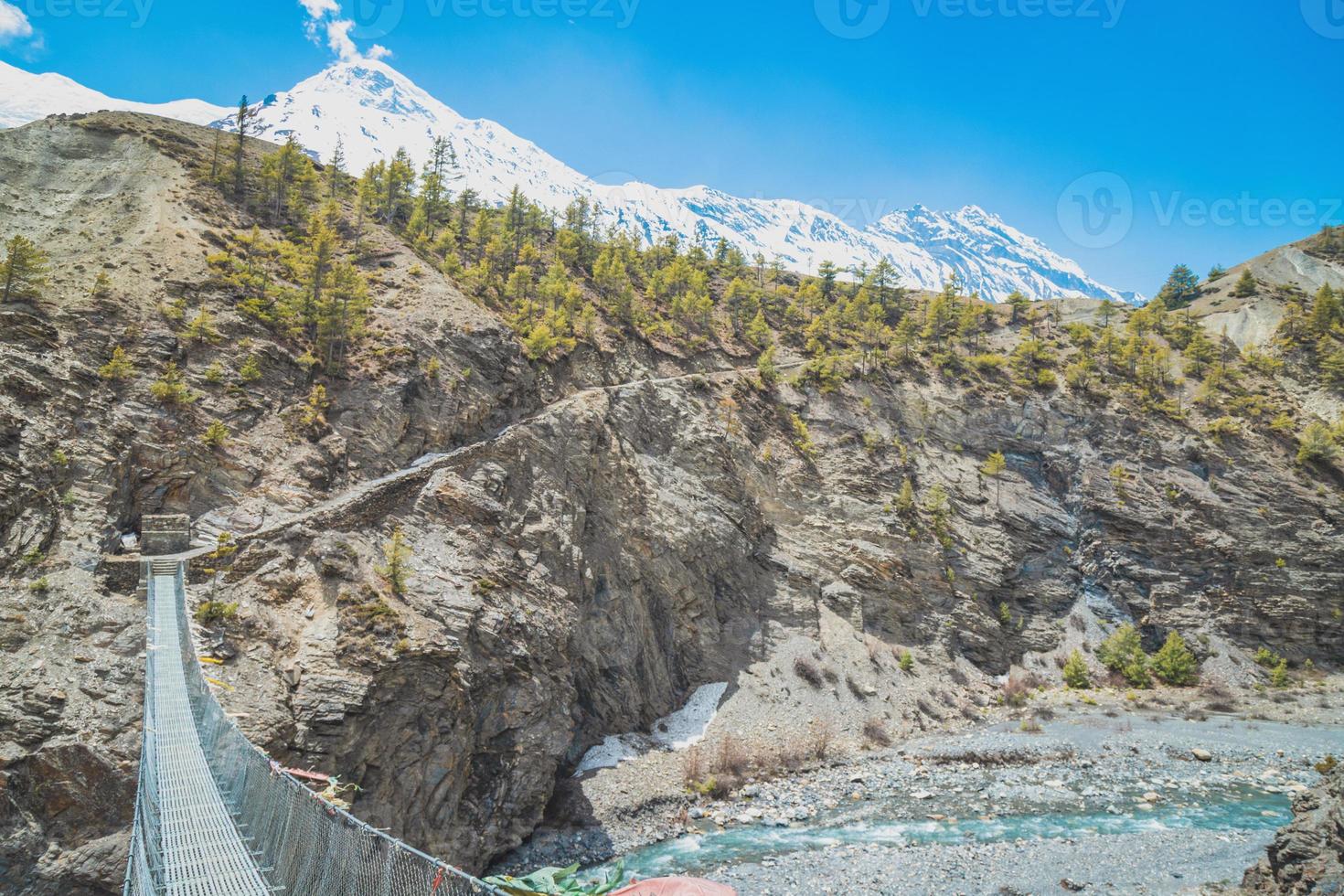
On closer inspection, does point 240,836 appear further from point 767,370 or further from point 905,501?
point 767,370

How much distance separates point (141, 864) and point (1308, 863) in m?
23.7

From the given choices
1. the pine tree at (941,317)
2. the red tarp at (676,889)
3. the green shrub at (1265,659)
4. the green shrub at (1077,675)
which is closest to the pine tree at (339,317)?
the red tarp at (676,889)

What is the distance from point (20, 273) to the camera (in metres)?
26.0

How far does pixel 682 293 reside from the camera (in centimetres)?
7112

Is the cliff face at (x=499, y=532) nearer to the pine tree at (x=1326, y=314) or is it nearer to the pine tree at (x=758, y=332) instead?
the pine tree at (x=758, y=332)

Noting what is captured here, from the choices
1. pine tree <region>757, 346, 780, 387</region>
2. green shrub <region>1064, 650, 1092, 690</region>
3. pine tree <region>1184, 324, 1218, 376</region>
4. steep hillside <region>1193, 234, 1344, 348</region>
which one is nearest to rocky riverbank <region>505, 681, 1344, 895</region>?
green shrub <region>1064, 650, 1092, 690</region>

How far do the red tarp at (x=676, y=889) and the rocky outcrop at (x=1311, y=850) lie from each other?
1535 cm

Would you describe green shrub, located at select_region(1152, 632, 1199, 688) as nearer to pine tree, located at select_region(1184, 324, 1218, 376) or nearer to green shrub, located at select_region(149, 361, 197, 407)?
pine tree, located at select_region(1184, 324, 1218, 376)

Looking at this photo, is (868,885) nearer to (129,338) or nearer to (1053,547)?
(129,338)

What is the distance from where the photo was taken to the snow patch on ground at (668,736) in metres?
31.3

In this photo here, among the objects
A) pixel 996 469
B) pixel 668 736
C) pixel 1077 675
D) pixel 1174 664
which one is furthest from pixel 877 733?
pixel 996 469

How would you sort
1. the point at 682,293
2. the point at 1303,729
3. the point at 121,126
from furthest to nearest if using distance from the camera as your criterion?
the point at 682,293 < the point at 121,126 < the point at 1303,729

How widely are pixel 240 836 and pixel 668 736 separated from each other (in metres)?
26.9

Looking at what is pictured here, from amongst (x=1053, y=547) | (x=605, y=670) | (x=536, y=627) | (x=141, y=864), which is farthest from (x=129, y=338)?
(x=1053, y=547)
